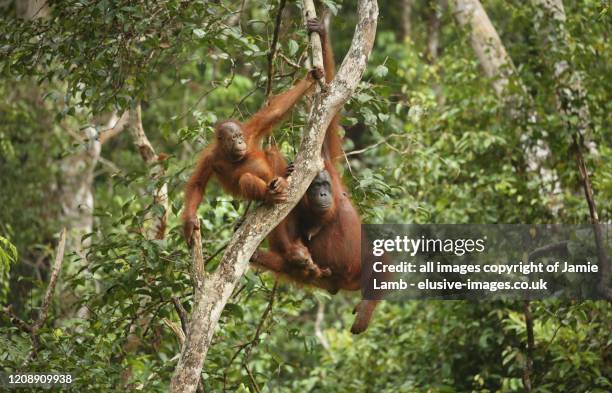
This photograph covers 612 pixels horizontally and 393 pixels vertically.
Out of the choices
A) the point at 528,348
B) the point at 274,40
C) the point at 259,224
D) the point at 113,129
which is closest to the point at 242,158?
the point at 274,40

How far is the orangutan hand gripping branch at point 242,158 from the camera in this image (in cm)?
478

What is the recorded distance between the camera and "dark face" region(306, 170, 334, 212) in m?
5.12

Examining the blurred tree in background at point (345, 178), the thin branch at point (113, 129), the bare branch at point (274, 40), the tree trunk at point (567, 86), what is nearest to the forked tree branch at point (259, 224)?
the bare branch at point (274, 40)

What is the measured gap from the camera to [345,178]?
207 inches

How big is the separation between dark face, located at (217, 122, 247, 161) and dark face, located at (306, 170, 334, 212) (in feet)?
1.55

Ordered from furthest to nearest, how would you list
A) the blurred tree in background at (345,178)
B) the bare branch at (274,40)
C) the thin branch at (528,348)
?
1. the thin branch at (528,348)
2. the blurred tree in background at (345,178)
3. the bare branch at (274,40)

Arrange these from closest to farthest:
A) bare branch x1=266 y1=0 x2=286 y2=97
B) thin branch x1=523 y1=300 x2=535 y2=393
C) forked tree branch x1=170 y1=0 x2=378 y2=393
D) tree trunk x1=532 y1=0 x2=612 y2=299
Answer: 1. forked tree branch x1=170 y1=0 x2=378 y2=393
2. bare branch x1=266 y1=0 x2=286 y2=97
3. thin branch x1=523 y1=300 x2=535 y2=393
4. tree trunk x1=532 y1=0 x2=612 y2=299

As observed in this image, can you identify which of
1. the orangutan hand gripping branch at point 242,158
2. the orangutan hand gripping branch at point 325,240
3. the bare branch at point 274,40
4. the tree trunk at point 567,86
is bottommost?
the orangutan hand gripping branch at point 325,240

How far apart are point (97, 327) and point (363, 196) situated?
1786mm

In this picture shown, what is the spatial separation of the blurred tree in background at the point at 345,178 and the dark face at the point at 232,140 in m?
0.23

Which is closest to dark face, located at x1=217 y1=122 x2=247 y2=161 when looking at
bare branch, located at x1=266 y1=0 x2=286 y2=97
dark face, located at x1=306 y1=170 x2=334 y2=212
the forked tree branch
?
bare branch, located at x1=266 y1=0 x2=286 y2=97

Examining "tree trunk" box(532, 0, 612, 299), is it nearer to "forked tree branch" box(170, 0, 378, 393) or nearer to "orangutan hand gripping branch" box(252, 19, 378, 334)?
"orangutan hand gripping branch" box(252, 19, 378, 334)

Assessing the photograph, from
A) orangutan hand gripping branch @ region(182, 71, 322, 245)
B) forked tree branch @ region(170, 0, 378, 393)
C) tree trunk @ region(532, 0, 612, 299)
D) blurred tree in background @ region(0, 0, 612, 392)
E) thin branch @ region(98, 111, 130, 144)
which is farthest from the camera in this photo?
tree trunk @ region(532, 0, 612, 299)

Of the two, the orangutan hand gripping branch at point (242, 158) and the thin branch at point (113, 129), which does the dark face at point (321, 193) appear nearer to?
the orangutan hand gripping branch at point (242, 158)
